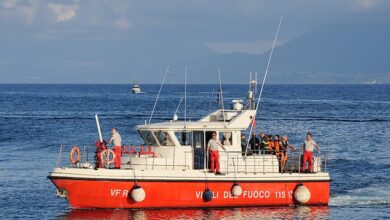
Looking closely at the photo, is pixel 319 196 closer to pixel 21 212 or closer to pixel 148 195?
pixel 148 195

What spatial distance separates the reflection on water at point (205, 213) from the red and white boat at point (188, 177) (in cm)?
20

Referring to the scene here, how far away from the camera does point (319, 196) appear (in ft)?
101

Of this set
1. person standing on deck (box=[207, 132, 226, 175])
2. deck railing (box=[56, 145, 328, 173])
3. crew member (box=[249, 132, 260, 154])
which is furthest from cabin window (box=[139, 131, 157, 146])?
crew member (box=[249, 132, 260, 154])

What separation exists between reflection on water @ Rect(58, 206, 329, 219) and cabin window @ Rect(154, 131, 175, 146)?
7.70ft

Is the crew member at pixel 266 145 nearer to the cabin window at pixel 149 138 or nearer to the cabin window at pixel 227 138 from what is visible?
the cabin window at pixel 227 138

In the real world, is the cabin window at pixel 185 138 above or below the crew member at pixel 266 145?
above

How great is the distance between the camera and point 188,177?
29531 mm

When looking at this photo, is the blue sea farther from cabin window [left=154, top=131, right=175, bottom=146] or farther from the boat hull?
cabin window [left=154, top=131, right=175, bottom=146]

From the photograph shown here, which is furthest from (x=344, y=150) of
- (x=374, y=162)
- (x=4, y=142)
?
(x=4, y=142)

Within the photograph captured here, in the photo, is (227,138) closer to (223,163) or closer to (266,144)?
(223,163)

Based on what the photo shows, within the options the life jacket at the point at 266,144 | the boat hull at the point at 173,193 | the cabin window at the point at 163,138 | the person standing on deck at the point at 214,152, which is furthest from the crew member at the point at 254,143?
the cabin window at the point at 163,138

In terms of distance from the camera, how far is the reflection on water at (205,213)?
2900cm

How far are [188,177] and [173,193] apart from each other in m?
0.75

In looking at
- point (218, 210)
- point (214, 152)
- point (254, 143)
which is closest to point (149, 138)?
point (214, 152)
